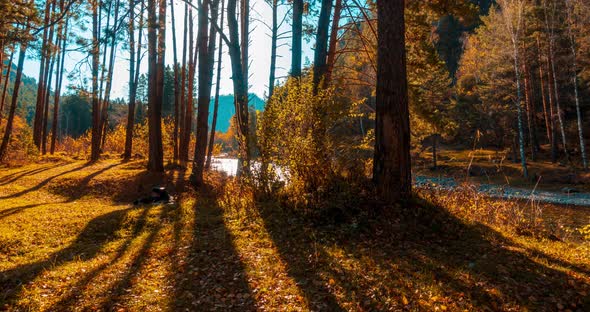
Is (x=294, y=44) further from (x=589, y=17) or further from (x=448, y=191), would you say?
(x=589, y=17)

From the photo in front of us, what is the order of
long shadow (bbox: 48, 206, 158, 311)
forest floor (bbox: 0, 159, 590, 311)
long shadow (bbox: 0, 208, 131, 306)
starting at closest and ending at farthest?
forest floor (bbox: 0, 159, 590, 311) → long shadow (bbox: 48, 206, 158, 311) → long shadow (bbox: 0, 208, 131, 306)

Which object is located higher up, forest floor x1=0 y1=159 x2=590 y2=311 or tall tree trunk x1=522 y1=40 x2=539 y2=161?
tall tree trunk x1=522 y1=40 x2=539 y2=161

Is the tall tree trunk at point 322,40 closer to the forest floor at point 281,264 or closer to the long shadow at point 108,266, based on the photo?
the forest floor at point 281,264

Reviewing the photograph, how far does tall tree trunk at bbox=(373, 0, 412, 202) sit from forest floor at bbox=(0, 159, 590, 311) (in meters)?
0.42

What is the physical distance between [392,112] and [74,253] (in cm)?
500

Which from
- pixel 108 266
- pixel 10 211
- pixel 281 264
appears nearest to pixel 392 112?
pixel 281 264

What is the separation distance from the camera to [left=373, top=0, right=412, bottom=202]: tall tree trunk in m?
4.95

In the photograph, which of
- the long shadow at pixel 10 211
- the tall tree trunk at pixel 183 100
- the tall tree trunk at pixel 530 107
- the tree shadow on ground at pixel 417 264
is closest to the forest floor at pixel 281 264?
the tree shadow on ground at pixel 417 264

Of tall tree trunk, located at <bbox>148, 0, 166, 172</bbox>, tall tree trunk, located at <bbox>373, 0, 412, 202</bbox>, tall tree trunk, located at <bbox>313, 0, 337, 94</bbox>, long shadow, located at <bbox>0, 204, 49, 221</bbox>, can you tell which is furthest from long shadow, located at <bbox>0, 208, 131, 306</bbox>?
tall tree trunk, located at <bbox>148, 0, 166, 172</bbox>

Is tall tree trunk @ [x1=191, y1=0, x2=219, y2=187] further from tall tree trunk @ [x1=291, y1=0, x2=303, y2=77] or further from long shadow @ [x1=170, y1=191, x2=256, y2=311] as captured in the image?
long shadow @ [x1=170, y1=191, x2=256, y2=311]

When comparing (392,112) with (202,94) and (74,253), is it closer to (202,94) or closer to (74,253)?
(74,253)

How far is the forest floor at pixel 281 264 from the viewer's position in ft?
10.5

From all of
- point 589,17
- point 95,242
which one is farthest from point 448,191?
point 589,17

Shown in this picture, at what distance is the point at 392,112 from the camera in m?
4.93
